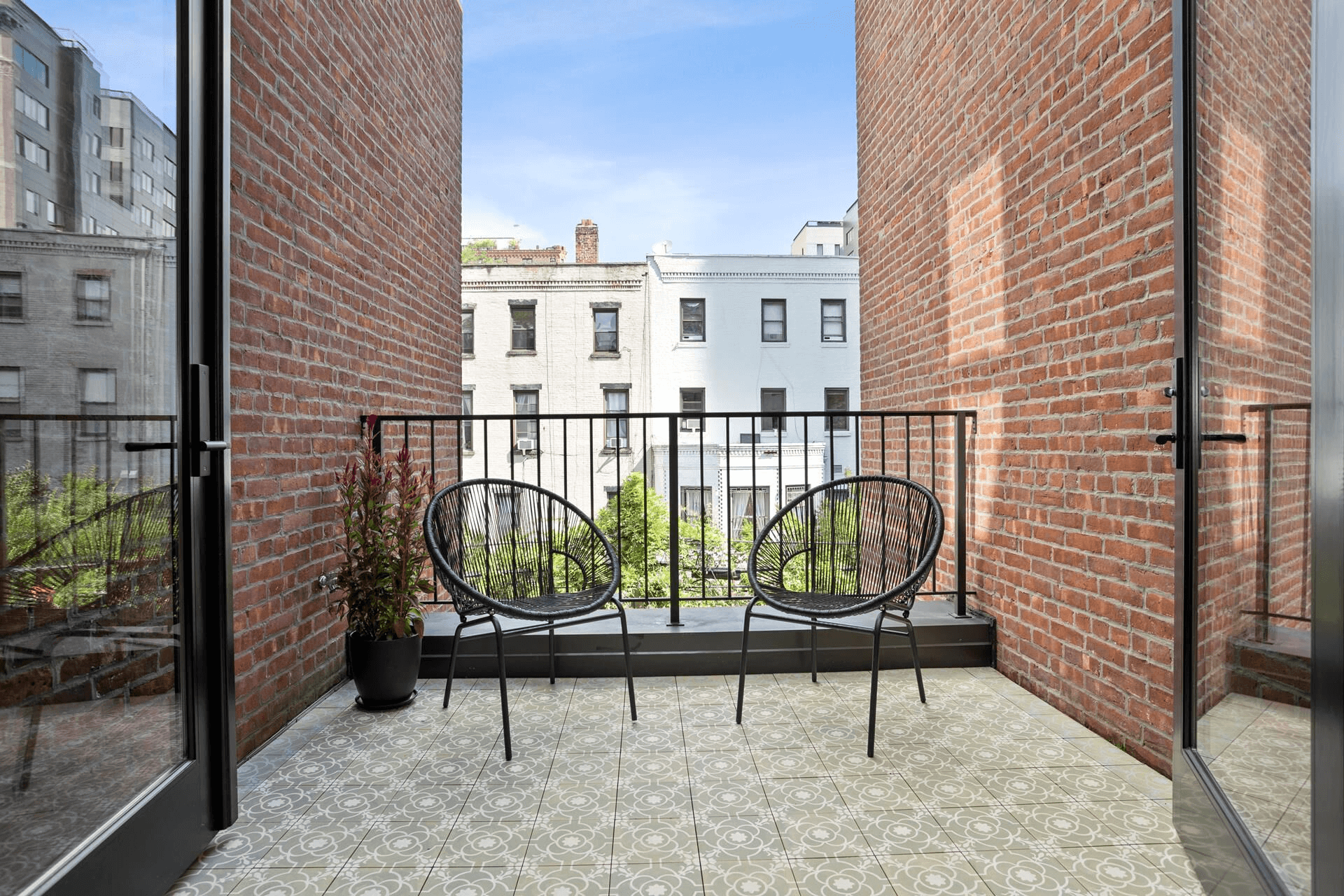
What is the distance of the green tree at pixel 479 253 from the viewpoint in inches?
619

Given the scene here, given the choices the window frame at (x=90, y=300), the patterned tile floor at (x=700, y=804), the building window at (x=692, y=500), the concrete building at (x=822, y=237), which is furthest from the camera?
the concrete building at (x=822, y=237)

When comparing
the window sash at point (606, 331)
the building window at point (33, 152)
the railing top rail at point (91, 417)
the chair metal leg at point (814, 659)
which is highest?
the window sash at point (606, 331)

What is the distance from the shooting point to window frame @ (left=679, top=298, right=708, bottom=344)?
1586 cm

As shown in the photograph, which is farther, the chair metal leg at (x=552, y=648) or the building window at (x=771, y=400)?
the building window at (x=771, y=400)

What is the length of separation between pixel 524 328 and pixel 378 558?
1330 cm

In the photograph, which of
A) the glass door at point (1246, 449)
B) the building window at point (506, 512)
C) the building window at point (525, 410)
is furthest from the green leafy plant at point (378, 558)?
the building window at point (525, 410)

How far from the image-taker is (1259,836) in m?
1.30

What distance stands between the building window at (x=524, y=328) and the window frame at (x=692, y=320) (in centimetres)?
306

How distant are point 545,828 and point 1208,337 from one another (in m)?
1.79

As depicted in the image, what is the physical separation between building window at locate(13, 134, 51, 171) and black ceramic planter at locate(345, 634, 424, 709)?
168cm

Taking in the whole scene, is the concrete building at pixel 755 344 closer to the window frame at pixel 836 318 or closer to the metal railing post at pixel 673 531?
the window frame at pixel 836 318

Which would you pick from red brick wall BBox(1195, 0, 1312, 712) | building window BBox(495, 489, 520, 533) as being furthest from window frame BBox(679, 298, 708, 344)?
red brick wall BBox(1195, 0, 1312, 712)

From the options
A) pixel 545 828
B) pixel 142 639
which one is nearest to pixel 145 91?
pixel 142 639

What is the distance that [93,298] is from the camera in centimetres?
138
